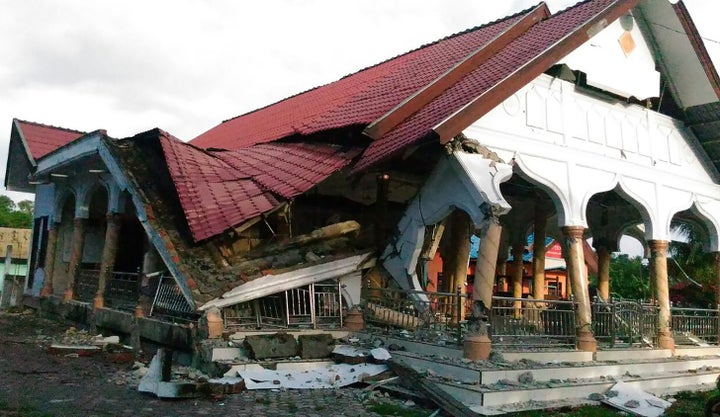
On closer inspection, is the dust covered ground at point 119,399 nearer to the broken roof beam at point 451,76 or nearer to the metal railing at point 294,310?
the metal railing at point 294,310

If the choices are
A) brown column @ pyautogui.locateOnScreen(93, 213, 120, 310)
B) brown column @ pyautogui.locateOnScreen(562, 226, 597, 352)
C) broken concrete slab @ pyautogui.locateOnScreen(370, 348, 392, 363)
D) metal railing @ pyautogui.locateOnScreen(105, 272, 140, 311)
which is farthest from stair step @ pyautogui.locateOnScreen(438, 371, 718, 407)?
brown column @ pyautogui.locateOnScreen(93, 213, 120, 310)

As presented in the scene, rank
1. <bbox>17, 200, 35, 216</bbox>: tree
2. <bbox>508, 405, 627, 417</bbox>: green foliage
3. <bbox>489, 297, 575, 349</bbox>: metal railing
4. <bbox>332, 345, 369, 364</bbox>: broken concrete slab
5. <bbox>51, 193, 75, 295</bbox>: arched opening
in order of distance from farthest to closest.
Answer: <bbox>17, 200, 35, 216</bbox>: tree → <bbox>51, 193, 75, 295</bbox>: arched opening → <bbox>332, 345, 369, 364</bbox>: broken concrete slab → <bbox>489, 297, 575, 349</bbox>: metal railing → <bbox>508, 405, 627, 417</bbox>: green foliage

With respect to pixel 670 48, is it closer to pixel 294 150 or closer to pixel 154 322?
pixel 294 150

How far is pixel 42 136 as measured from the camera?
18453mm

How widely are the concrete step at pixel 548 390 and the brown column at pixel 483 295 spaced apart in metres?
0.81

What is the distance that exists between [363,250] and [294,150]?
9.82 ft

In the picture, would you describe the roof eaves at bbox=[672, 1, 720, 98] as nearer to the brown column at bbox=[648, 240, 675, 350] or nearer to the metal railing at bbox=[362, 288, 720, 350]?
the brown column at bbox=[648, 240, 675, 350]

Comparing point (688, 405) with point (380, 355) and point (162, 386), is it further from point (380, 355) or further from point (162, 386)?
point (162, 386)

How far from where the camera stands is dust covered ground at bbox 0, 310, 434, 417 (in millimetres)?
6363

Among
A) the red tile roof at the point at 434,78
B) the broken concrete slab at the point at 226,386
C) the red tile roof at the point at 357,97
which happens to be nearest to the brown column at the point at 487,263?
the red tile roof at the point at 434,78

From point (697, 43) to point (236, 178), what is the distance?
9.70 m

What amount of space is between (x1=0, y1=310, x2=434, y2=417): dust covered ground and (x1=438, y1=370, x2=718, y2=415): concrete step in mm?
581

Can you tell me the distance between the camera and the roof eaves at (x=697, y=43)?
11525mm

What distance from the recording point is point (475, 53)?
1176 centimetres
